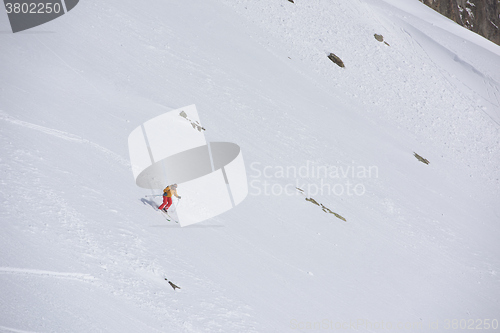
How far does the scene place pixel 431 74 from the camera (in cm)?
2766

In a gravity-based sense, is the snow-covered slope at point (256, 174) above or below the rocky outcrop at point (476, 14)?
below

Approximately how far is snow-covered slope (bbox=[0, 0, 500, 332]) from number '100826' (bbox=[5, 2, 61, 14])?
0.73m

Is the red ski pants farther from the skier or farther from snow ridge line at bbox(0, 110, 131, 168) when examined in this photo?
snow ridge line at bbox(0, 110, 131, 168)

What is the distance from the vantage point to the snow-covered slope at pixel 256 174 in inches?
308

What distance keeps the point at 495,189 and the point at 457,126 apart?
186 inches

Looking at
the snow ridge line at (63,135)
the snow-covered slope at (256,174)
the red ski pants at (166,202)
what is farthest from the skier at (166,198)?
the snow ridge line at (63,135)

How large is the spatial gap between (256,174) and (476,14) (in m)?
73.3

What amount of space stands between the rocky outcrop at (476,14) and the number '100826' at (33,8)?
6390 centimetres

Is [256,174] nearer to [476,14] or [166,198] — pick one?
[166,198]

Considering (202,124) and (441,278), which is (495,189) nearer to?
(441,278)

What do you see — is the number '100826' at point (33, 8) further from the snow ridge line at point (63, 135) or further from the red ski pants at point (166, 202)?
the red ski pants at point (166, 202)

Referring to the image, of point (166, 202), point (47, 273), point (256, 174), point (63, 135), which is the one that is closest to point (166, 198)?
point (166, 202)

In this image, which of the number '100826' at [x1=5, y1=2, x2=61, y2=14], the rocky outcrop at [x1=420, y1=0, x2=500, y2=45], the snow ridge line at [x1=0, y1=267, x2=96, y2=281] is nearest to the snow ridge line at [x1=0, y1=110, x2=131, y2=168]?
the snow ridge line at [x1=0, y1=267, x2=96, y2=281]

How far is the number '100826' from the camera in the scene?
16.8 meters
